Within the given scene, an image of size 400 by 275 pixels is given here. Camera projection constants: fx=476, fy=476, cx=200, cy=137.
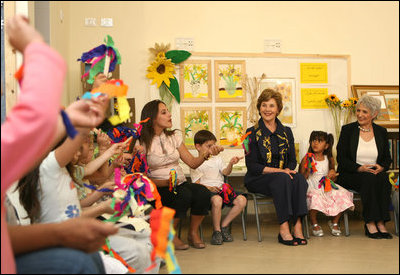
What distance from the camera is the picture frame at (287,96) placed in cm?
451

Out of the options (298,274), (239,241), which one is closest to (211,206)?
(239,241)

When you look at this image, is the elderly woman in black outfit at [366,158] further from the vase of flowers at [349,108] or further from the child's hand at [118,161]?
the child's hand at [118,161]

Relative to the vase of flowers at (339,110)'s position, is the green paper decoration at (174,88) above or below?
above

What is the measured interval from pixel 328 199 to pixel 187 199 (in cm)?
116

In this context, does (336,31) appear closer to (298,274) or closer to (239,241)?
(239,241)

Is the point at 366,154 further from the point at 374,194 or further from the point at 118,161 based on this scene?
the point at 118,161

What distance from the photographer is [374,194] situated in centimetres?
356

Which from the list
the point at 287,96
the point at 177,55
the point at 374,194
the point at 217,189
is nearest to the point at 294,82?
the point at 287,96

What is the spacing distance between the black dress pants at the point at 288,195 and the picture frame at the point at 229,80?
3.83 feet

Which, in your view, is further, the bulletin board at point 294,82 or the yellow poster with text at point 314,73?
the yellow poster with text at point 314,73

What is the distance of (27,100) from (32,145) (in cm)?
9

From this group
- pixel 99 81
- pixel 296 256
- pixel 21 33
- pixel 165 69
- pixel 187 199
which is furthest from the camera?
pixel 165 69

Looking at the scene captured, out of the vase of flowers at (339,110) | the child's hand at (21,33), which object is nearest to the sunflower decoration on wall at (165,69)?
the vase of flowers at (339,110)

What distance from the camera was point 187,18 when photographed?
14.5 feet
